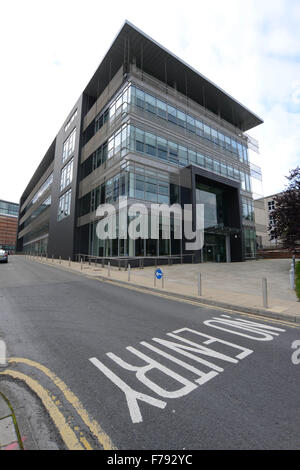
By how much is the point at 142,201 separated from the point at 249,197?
66.1 ft

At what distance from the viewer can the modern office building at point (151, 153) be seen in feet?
68.8

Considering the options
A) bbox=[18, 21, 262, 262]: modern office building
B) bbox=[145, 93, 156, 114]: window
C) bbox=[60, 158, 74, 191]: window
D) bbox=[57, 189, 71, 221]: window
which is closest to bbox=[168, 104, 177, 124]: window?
bbox=[18, 21, 262, 262]: modern office building

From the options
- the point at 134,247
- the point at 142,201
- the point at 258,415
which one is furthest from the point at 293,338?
Result: the point at 142,201

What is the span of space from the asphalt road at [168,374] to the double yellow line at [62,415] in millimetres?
57

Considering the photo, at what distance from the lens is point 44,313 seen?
6004 mm

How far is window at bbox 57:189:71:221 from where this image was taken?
30.9 meters

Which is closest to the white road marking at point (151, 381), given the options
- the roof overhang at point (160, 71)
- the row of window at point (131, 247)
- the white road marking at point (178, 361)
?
the white road marking at point (178, 361)

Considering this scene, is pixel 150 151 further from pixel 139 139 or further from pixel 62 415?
pixel 62 415

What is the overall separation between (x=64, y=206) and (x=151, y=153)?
1773 centimetres

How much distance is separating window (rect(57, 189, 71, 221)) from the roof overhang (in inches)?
585

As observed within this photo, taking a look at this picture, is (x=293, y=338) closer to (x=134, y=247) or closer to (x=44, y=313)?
(x=44, y=313)

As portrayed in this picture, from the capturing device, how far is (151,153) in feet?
72.1

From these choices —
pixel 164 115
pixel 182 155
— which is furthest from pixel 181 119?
pixel 182 155

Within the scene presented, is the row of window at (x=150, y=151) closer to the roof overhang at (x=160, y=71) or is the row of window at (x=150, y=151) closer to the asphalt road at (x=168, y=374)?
the roof overhang at (x=160, y=71)
